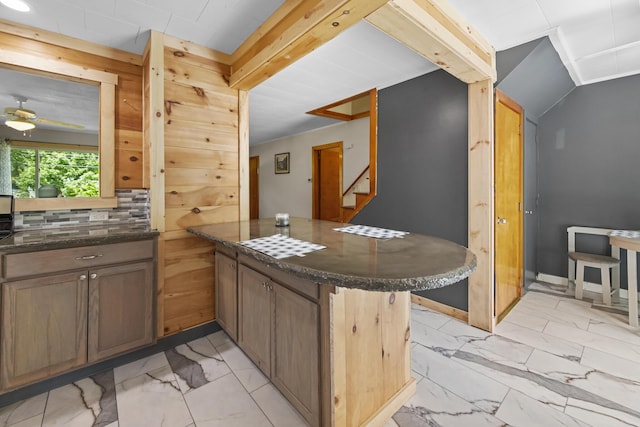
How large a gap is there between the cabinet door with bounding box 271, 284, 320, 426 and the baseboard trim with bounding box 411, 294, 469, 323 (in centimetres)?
182

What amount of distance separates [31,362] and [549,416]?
9.39 feet

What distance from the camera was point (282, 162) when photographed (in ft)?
20.8

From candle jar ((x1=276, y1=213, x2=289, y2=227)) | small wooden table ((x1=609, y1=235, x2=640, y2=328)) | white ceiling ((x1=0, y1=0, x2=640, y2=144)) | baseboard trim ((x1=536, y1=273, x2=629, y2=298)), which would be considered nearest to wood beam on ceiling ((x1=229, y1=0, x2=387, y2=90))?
white ceiling ((x1=0, y1=0, x2=640, y2=144))

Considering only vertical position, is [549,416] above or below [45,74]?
below

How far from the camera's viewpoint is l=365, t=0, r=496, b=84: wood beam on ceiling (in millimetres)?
1430

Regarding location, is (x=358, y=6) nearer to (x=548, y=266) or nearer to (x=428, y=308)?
(x=428, y=308)

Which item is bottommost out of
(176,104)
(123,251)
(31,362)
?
(31,362)

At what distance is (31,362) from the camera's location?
62.3 inches

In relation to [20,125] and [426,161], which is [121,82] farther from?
[426,161]

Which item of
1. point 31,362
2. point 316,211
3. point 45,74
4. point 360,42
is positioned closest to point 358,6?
point 360,42

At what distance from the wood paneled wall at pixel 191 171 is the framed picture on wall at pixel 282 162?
380cm

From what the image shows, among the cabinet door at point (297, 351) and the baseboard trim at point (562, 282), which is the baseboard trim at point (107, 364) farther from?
the baseboard trim at point (562, 282)

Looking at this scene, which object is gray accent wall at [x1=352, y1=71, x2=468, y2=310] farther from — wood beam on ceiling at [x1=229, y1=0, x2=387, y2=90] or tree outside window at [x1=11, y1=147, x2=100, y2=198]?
tree outside window at [x1=11, y1=147, x2=100, y2=198]

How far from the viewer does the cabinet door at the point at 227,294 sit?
1.94 meters
